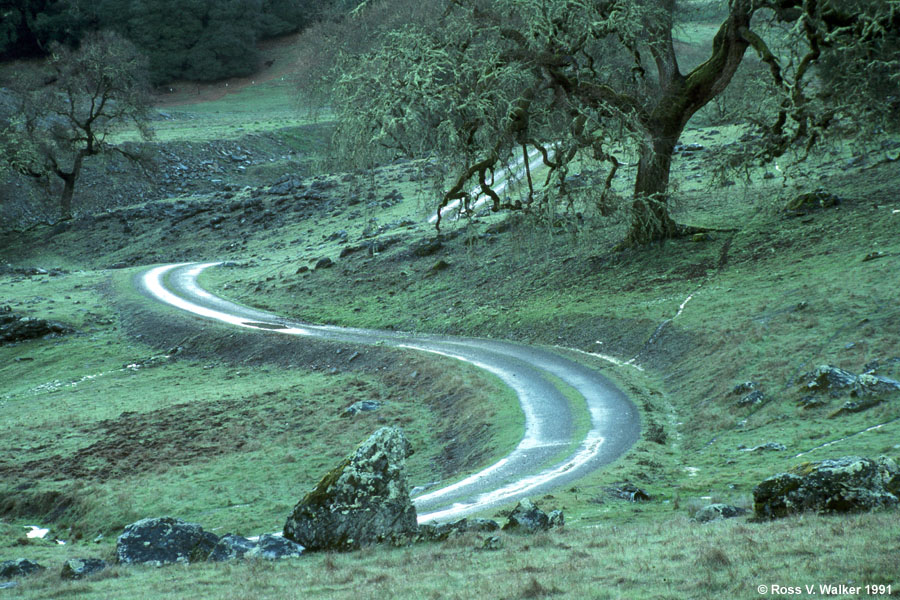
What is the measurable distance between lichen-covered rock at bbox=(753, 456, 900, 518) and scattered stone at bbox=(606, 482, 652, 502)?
3422 mm

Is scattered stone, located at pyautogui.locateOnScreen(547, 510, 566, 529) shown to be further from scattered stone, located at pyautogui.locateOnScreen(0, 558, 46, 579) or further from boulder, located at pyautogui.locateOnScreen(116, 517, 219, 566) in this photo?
scattered stone, located at pyautogui.locateOnScreen(0, 558, 46, 579)

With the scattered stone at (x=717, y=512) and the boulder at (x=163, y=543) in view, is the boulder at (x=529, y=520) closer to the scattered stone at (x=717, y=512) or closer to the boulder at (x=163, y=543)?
the scattered stone at (x=717, y=512)

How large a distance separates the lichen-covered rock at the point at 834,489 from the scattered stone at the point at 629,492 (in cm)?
342

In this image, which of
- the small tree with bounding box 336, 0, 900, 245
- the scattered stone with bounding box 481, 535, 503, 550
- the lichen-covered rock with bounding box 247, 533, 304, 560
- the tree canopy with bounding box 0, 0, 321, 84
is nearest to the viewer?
the scattered stone with bounding box 481, 535, 503, 550

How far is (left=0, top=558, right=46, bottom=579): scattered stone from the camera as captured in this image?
513 inches

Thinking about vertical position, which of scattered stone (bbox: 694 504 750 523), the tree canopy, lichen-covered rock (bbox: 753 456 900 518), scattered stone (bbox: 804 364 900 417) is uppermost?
the tree canopy

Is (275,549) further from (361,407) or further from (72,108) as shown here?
(72,108)

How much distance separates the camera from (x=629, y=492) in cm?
1570

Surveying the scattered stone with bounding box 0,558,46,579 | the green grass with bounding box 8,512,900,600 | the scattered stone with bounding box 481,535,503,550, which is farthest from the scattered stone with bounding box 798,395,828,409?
the scattered stone with bounding box 0,558,46,579

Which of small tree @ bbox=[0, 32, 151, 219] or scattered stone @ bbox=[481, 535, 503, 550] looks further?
small tree @ bbox=[0, 32, 151, 219]

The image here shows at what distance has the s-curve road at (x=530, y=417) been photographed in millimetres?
17094

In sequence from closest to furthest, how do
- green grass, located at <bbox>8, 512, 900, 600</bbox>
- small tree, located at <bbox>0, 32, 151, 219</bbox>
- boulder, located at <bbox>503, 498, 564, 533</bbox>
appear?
green grass, located at <bbox>8, 512, 900, 600</bbox> < boulder, located at <bbox>503, 498, 564, 533</bbox> < small tree, located at <bbox>0, 32, 151, 219</bbox>

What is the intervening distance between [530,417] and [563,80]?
13731 mm

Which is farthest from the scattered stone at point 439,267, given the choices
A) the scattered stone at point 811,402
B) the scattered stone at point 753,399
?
the scattered stone at point 811,402
